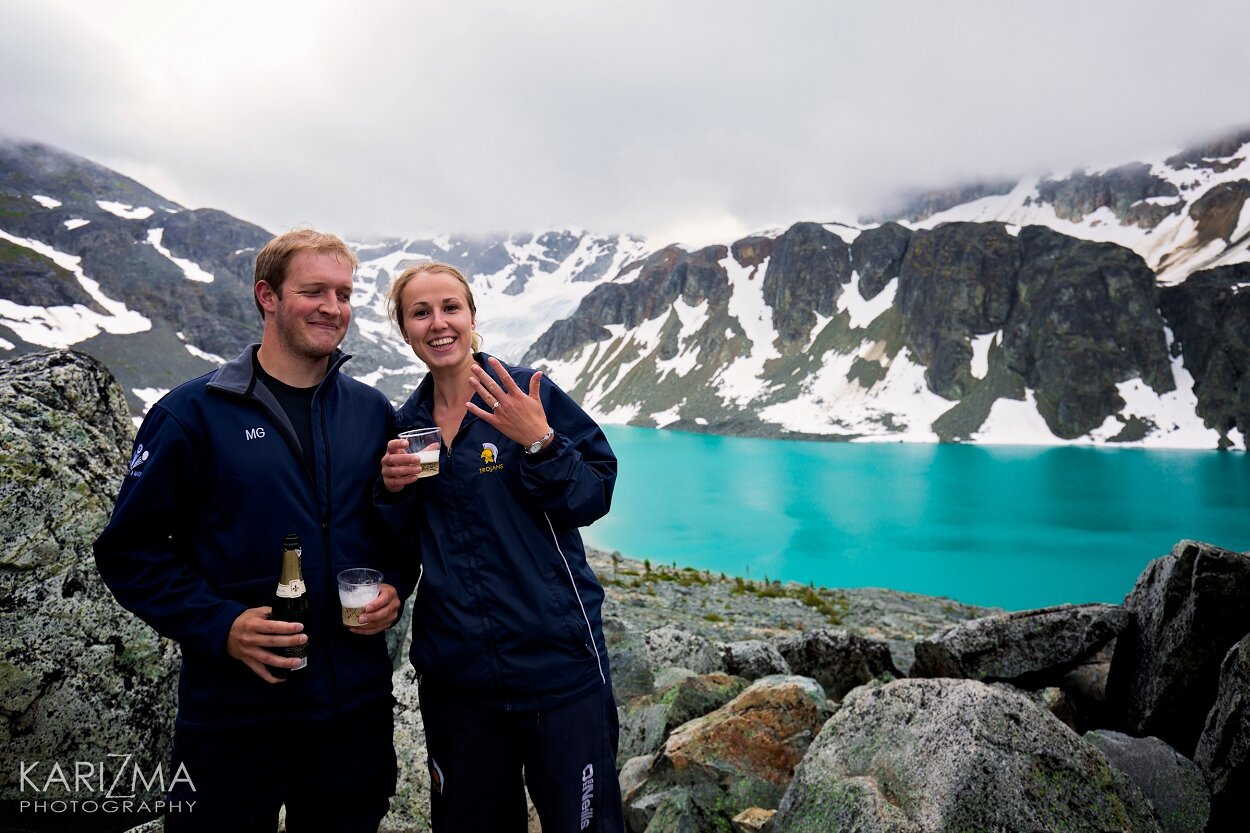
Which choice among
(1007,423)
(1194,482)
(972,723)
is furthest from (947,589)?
(1007,423)

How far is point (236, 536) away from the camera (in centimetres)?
285

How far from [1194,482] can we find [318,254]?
79881 millimetres

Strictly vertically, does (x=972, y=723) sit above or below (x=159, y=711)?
above

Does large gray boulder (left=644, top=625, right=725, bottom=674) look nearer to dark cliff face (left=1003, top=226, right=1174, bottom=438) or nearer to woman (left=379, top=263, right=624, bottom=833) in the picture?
woman (left=379, top=263, right=624, bottom=833)

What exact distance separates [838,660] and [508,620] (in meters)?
6.51

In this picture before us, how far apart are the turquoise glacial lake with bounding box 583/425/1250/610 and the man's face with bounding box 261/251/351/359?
102ft

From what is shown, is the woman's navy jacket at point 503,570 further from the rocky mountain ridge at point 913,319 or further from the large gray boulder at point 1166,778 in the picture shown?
the rocky mountain ridge at point 913,319

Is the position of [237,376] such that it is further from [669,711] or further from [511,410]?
[669,711]

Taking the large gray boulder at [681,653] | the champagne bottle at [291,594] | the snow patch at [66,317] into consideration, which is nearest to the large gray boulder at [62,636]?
the champagne bottle at [291,594]

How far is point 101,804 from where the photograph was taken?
3762mm

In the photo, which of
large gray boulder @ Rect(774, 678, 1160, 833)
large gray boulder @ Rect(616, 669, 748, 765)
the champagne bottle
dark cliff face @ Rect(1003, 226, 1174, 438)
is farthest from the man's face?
dark cliff face @ Rect(1003, 226, 1174, 438)

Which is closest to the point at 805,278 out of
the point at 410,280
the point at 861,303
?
the point at 861,303

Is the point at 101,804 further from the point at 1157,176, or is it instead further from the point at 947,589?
the point at 1157,176

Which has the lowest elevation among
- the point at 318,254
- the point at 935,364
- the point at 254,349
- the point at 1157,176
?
the point at 254,349
